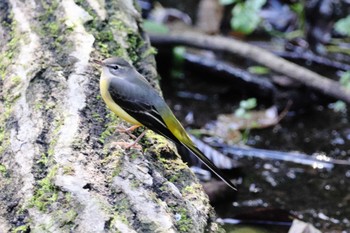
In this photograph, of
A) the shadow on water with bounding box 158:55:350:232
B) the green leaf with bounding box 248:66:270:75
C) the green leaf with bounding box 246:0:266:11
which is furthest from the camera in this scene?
the green leaf with bounding box 246:0:266:11

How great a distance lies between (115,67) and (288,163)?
2855 mm

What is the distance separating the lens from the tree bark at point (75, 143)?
3.29 metres

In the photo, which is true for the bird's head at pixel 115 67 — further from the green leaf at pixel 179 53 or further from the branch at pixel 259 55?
the green leaf at pixel 179 53

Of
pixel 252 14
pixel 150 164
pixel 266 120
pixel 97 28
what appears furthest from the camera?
pixel 252 14

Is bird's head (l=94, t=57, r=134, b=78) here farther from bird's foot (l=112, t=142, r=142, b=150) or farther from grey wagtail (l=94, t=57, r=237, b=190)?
bird's foot (l=112, t=142, r=142, b=150)

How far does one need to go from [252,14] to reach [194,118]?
1434 mm

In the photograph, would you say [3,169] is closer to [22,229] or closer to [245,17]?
[22,229]

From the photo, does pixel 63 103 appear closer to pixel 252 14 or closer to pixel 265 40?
pixel 252 14

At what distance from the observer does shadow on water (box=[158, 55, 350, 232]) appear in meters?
5.74

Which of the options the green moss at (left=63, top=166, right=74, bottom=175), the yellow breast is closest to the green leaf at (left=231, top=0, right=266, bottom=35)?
the yellow breast

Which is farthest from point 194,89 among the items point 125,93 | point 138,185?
point 138,185

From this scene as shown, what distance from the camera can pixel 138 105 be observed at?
13.1 feet

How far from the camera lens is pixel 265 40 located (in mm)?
8555

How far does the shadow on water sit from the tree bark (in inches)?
68.1
